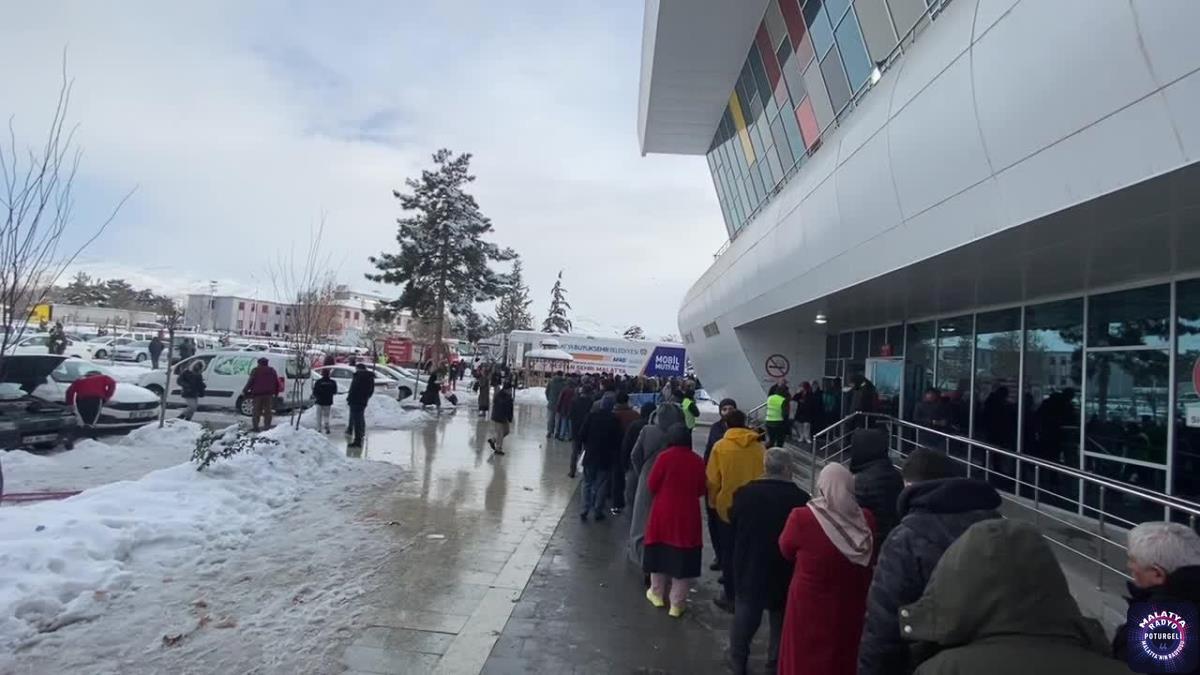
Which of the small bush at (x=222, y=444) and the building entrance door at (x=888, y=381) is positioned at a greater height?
the building entrance door at (x=888, y=381)

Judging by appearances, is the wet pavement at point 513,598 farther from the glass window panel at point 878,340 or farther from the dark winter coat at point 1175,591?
the glass window panel at point 878,340

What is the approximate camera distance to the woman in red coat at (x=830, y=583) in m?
3.74

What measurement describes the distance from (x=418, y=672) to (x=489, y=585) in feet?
6.30

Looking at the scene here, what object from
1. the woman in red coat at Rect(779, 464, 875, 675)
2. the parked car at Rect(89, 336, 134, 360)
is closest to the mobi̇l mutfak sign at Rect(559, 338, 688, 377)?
the parked car at Rect(89, 336, 134, 360)

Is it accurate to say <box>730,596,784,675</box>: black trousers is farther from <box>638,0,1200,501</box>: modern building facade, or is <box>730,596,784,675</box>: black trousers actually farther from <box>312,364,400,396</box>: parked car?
<box>312,364,400,396</box>: parked car

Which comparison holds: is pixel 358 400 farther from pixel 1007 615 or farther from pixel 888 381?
pixel 1007 615

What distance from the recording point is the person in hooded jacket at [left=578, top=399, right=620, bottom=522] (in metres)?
9.56

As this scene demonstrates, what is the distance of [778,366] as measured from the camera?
69.2ft

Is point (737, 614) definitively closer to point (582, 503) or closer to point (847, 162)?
point (582, 503)

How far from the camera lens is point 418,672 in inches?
184

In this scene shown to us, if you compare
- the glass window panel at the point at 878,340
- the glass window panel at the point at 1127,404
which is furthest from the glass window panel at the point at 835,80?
the glass window panel at the point at 1127,404

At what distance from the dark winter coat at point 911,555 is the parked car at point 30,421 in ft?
43.3

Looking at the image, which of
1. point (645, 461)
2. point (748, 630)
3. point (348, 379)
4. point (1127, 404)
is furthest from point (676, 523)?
point (348, 379)

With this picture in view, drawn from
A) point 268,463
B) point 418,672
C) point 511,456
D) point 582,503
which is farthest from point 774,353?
point 418,672
